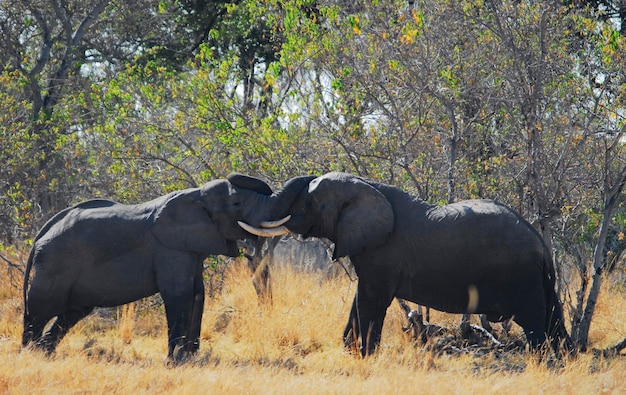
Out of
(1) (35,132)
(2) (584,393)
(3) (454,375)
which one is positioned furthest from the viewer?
(1) (35,132)

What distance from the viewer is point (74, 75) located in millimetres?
18500

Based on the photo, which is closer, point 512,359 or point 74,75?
point 512,359

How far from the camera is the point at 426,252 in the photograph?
9.59 m

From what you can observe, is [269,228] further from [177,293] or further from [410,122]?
[410,122]

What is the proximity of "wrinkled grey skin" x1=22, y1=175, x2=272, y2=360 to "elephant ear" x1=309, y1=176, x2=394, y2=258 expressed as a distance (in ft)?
2.90

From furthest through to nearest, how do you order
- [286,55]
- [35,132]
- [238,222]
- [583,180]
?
[35,132], [286,55], [583,180], [238,222]

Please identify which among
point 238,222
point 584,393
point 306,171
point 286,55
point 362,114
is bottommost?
point 584,393

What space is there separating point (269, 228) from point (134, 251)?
1468 millimetres

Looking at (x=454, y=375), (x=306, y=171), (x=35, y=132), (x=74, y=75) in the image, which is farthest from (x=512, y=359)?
(x=74, y=75)

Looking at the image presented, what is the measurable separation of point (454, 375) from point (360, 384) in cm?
105

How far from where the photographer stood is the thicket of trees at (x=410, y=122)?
10500mm

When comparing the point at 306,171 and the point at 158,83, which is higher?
the point at 158,83

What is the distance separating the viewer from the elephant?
30.4 feet

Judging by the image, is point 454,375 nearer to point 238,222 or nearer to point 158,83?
point 238,222
